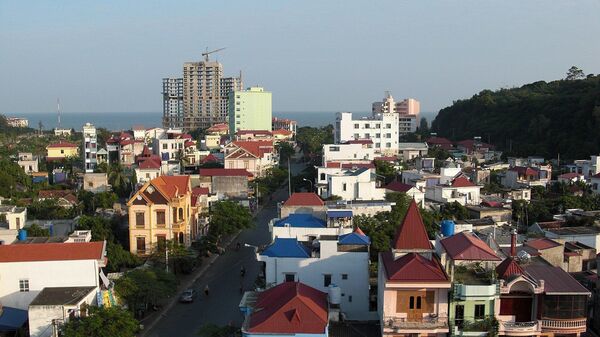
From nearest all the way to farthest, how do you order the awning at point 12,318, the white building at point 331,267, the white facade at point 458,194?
the awning at point 12,318 → the white building at point 331,267 → the white facade at point 458,194

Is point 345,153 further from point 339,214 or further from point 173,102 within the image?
point 173,102

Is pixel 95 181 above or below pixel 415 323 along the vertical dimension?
above

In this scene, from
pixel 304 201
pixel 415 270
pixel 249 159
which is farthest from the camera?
pixel 249 159

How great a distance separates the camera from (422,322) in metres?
13.5

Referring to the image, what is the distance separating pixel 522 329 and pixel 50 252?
12575 mm

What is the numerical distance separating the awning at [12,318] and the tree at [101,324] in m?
2.19

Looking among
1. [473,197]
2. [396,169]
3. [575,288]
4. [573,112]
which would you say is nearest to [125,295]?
Result: [575,288]

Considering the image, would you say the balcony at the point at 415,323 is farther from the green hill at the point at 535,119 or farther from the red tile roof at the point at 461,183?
the green hill at the point at 535,119

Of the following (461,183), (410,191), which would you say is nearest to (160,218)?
(410,191)

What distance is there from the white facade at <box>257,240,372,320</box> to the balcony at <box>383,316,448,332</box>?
3349mm

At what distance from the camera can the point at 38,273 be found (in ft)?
56.4

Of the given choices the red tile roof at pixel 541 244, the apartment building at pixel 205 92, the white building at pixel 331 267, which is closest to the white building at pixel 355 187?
the red tile roof at pixel 541 244

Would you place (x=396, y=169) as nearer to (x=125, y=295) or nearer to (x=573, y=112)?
(x=573, y=112)

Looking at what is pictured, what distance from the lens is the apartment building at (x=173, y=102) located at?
10150cm
